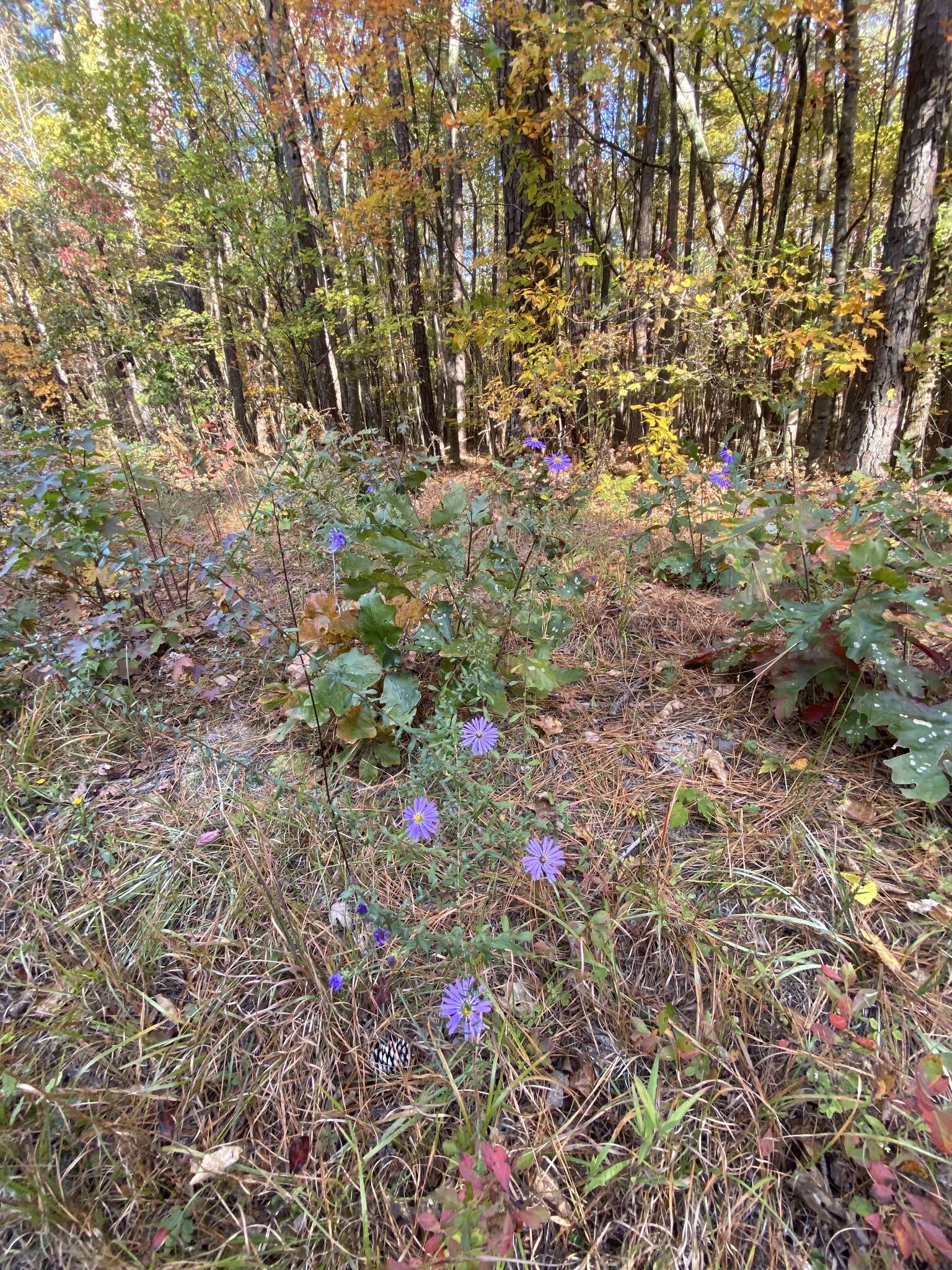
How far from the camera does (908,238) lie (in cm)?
398

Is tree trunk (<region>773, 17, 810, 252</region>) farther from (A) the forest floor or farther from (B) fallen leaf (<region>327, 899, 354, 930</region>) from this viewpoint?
(B) fallen leaf (<region>327, 899, 354, 930</region>)

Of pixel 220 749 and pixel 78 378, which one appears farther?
pixel 78 378

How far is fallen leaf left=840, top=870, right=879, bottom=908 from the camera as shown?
1.14 meters

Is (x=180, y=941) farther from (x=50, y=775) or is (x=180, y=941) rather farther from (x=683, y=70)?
(x=683, y=70)

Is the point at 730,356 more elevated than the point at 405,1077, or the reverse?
the point at 730,356

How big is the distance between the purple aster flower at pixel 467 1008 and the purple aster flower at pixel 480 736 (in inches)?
17.8

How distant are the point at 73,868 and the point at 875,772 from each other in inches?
79.7

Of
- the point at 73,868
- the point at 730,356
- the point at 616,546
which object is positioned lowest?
the point at 73,868

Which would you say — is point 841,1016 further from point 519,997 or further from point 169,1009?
point 169,1009

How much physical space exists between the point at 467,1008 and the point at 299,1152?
1.15ft

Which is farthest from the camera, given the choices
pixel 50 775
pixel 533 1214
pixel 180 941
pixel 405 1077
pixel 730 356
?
pixel 730 356

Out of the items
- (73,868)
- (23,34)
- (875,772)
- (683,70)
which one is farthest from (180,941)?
(23,34)

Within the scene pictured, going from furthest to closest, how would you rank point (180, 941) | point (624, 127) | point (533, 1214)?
point (624, 127)
point (180, 941)
point (533, 1214)

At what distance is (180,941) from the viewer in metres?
1.20
